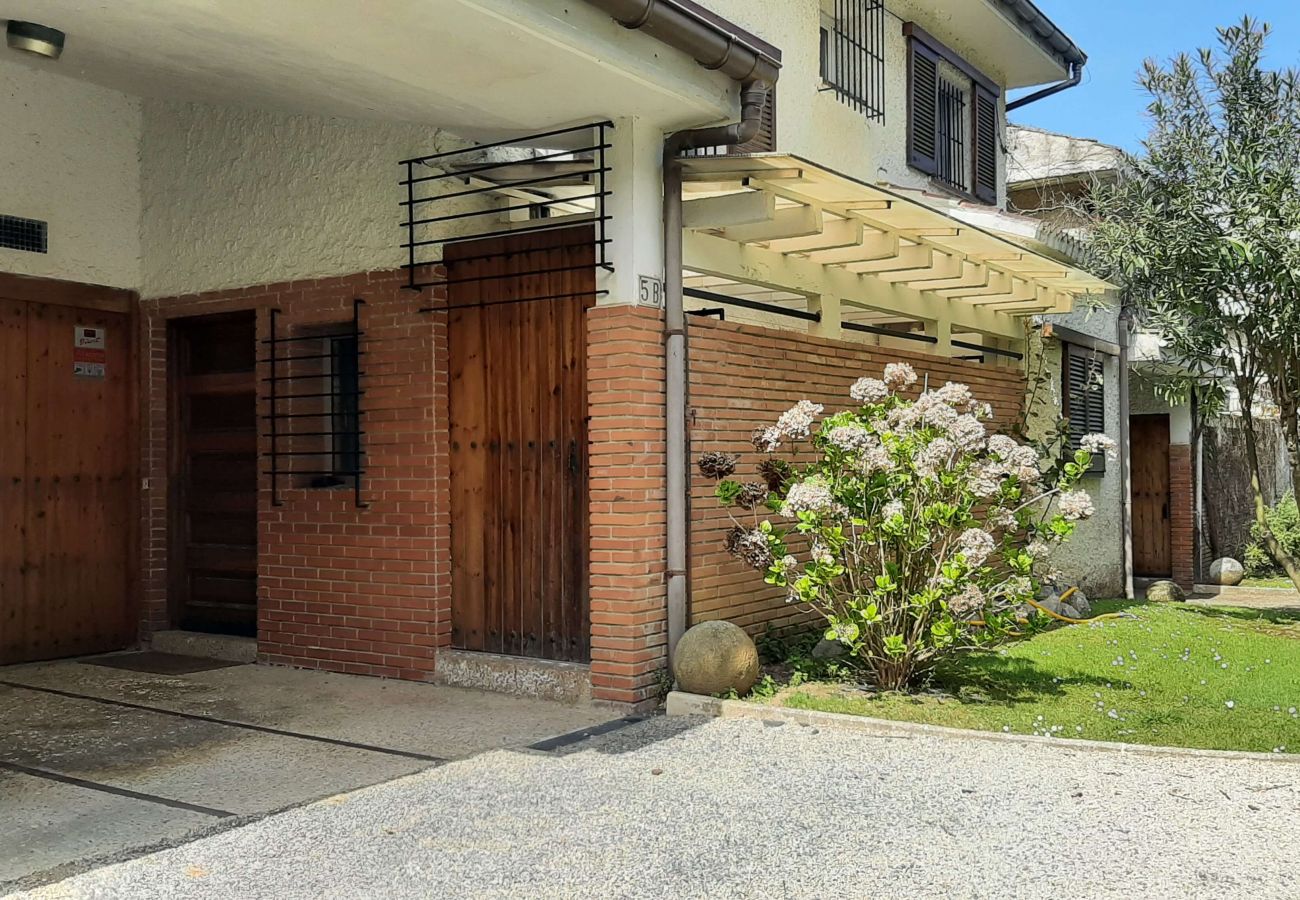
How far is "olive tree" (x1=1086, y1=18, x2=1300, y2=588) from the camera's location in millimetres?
9031

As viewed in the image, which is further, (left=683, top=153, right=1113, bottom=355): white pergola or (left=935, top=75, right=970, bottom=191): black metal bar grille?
(left=935, top=75, right=970, bottom=191): black metal bar grille

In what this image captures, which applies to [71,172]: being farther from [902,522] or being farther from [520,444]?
[902,522]

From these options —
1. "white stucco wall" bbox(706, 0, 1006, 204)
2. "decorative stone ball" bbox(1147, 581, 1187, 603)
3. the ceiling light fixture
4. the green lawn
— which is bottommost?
"decorative stone ball" bbox(1147, 581, 1187, 603)

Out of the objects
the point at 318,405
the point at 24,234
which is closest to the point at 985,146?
the point at 318,405

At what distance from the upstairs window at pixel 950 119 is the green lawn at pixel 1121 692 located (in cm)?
582

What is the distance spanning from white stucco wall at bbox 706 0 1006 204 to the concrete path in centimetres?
578

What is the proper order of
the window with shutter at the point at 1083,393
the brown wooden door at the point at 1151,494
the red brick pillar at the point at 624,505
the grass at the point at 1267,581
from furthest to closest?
the brown wooden door at the point at 1151,494 < the grass at the point at 1267,581 < the window with shutter at the point at 1083,393 < the red brick pillar at the point at 624,505

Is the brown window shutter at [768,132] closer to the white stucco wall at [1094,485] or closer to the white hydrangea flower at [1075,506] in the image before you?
the white hydrangea flower at [1075,506]

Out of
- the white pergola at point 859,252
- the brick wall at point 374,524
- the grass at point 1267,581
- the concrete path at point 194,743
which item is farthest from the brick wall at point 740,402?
the grass at point 1267,581

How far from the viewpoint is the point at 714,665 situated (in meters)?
6.67

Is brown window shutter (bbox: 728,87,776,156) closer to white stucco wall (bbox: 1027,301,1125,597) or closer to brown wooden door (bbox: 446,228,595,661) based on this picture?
brown wooden door (bbox: 446,228,595,661)

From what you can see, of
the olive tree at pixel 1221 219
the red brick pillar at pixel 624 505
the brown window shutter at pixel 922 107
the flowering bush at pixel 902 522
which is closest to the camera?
the flowering bush at pixel 902 522

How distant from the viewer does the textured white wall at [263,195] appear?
26.1 feet

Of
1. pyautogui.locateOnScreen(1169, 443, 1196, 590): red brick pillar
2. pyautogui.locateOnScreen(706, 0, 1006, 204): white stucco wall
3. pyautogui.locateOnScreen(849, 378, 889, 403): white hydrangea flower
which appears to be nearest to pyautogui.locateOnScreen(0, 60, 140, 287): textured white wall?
pyautogui.locateOnScreen(706, 0, 1006, 204): white stucco wall
